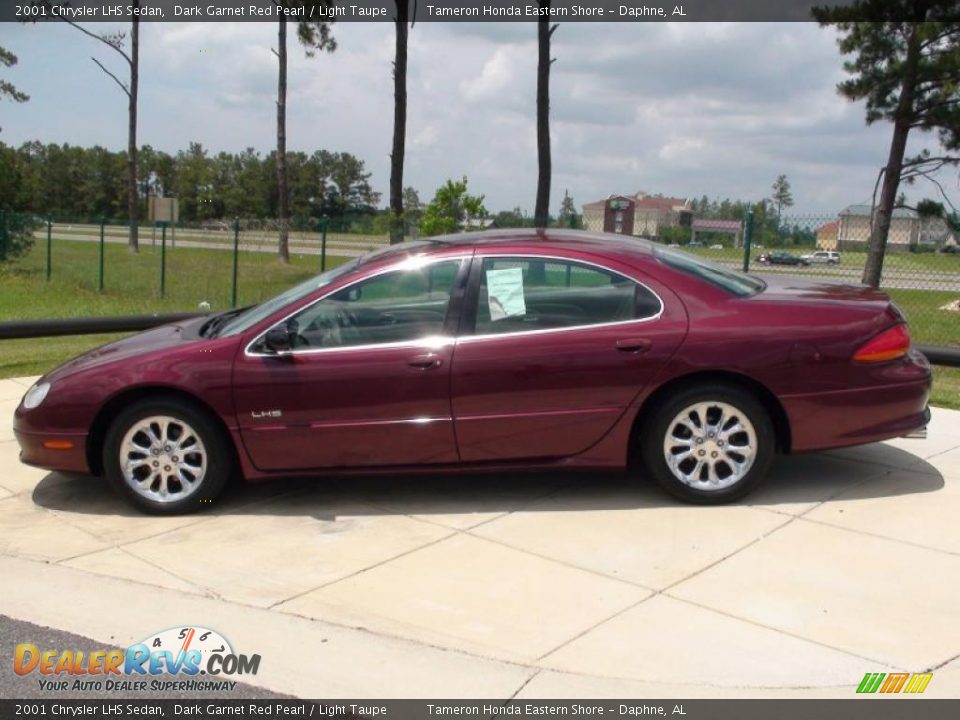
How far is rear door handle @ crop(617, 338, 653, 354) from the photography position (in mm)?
5445

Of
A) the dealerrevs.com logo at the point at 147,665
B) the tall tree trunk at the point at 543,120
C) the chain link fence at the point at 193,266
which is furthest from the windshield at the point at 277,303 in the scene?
the tall tree trunk at the point at 543,120

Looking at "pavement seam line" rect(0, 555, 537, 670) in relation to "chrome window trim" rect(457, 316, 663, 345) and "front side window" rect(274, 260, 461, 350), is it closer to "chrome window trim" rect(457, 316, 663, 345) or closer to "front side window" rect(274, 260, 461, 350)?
"front side window" rect(274, 260, 461, 350)

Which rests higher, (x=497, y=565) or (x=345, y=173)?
(x=345, y=173)

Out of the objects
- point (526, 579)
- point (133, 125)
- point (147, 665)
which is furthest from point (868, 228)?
point (133, 125)

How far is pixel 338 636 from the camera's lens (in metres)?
4.19

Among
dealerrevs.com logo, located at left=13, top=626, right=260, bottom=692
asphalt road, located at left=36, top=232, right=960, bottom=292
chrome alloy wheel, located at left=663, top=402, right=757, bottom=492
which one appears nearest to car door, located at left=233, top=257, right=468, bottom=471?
chrome alloy wheel, located at left=663, top=402, right=757, bottom=492

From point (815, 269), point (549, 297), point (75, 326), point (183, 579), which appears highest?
point (815, 269)

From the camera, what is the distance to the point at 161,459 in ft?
18.6

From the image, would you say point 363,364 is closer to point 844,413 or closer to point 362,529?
point 362,529

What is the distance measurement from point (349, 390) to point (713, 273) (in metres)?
2.27

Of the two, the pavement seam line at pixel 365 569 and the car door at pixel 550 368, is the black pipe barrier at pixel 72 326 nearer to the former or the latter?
the car door at pixel 550 368

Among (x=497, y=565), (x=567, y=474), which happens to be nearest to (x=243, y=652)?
(x=497, y=565)

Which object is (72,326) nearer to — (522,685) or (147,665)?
(147,665)

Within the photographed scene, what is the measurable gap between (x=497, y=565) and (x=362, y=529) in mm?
921
